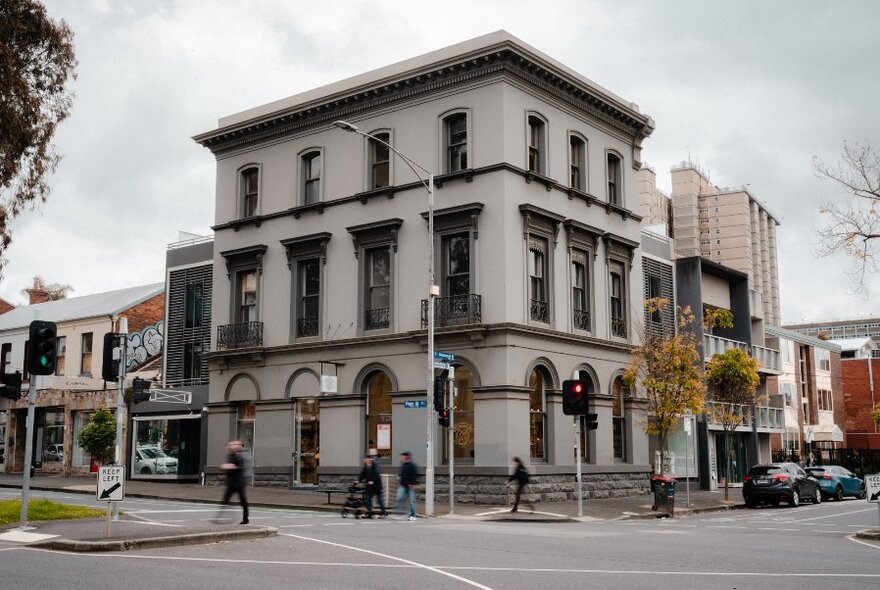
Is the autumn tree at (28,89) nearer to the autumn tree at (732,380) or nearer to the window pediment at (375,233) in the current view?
the window pediment at (375,233)

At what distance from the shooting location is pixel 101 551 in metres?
14.9

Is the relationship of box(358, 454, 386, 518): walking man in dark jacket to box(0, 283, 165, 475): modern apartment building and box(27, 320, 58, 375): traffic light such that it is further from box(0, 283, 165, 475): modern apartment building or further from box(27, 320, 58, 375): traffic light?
box(0, 283, 165, 475): modern apartment building

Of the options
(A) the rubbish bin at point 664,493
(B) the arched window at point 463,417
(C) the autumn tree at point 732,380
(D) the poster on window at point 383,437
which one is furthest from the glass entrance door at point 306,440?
(C) the autumn tree at point 732,380

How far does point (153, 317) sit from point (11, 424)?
8801 mm

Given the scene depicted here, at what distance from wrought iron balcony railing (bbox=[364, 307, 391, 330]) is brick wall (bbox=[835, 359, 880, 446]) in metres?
61.5

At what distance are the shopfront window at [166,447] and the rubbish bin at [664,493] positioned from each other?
61.9 feet

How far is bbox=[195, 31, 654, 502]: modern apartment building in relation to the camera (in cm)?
2964

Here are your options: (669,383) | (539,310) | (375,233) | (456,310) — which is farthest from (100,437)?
(669,383)

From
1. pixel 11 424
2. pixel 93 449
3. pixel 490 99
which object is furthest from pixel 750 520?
pixel 11 424

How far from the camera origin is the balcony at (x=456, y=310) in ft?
96.5

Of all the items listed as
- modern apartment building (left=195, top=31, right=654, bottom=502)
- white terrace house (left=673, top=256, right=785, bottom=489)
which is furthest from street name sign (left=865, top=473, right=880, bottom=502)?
white terrace house (left=673, top=256, right=785, bottom=489)

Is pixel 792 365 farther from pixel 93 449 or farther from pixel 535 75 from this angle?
pixel 93 449

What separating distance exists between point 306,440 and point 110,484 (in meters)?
18.0

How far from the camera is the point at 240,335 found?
35500 millimetres
